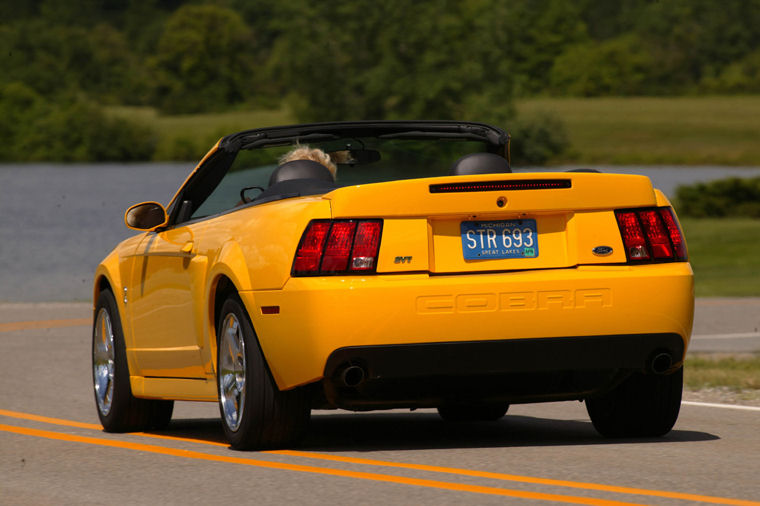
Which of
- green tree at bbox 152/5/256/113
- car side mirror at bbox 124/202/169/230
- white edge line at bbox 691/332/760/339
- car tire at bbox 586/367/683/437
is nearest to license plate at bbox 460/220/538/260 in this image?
car tire at bbox 586/367/683/437

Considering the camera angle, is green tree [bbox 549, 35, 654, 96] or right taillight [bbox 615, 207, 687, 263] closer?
right taillight [bbox 615, 207, 687, 263]

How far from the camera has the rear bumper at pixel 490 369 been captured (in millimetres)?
7148

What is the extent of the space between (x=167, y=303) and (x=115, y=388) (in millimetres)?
829

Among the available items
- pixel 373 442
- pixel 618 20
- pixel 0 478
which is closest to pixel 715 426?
pixel 373 442

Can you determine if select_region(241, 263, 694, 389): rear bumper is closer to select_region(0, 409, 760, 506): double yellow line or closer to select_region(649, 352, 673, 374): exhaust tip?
select_region(649, 352, 673, 374): exhaust tip

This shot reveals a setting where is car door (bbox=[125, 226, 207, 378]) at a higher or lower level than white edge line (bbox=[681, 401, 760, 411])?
higher

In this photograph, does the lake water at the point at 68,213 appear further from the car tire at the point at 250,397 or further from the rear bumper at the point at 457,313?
the rear bumper at the point at 457,313

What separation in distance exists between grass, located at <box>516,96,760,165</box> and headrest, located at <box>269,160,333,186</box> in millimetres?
98590

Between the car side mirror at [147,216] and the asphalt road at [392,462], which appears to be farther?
the car side mirror at [147,216]

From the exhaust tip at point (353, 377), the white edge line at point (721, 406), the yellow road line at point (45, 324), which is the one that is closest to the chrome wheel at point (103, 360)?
the exhaust tip at point (353, 377)

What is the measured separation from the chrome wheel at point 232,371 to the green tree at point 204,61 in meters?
132

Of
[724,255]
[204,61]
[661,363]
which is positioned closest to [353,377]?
[661,363]

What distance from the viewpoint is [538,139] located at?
10600 centimetres

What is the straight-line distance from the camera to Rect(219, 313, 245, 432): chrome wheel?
763cm
